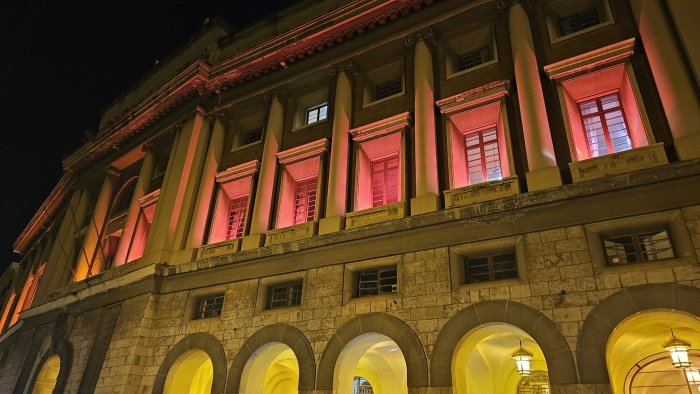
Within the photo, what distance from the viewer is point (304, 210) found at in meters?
15.4

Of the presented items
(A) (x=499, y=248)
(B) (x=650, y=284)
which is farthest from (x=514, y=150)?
(B) (x=650, y=284)

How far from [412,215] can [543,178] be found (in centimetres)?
316

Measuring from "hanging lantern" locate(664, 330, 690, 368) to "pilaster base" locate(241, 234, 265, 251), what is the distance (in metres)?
10.7

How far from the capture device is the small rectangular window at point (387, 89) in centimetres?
1558

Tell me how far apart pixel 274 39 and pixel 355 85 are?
397 centimetres

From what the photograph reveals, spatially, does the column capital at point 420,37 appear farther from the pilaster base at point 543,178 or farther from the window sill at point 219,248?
the window sill at point 219,248

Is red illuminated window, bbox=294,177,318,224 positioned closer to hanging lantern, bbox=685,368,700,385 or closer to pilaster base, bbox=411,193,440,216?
pilaster base, bbox=411,193,440,216

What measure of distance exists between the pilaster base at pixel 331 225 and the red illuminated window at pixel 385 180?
121 cm

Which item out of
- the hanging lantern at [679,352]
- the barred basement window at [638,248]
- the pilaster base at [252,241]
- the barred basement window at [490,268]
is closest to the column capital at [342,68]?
the pilaster base at [252,241]

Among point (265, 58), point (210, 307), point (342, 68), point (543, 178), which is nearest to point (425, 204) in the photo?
point (543, 178)

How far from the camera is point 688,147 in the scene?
30.2 ft

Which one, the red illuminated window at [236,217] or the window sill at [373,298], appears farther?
the red illuminated window at [236,217]

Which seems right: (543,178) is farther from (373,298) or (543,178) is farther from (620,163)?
(373,298)

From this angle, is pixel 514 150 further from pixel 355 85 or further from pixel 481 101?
pixel 355 85
